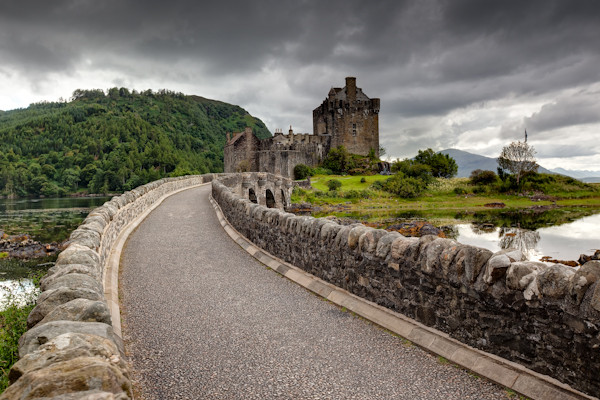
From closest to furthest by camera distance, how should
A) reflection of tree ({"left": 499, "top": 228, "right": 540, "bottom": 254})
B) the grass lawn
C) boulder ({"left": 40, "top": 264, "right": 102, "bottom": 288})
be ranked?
boulder ({"left": 40, "top": 264, "right": 102, "bottom": 288}) → reflection of tree ({"left": 499, "top": 228, "right": 540, "bottom": 254}) → the grass lawn

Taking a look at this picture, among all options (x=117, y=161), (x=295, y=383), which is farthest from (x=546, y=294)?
(x=117, y=161)

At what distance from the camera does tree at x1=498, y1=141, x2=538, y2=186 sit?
207 ft

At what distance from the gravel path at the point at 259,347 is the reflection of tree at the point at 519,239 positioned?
73.9ft

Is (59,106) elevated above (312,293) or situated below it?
above

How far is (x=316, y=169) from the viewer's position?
220ft

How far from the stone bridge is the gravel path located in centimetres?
2

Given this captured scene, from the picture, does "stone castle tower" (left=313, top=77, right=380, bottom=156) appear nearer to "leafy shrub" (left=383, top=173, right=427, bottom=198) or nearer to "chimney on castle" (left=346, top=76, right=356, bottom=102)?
"chimney on castle" (left=346, top=76, right=356, bottom=102)

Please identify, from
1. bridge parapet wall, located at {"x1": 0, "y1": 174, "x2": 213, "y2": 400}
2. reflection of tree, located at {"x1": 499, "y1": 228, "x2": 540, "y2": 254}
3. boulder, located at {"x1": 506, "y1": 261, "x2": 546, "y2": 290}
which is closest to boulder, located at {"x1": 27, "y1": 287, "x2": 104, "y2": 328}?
bridge parapet wall, located at {"x1": 0, "y1": 174, "x2": 213, "y2": 400}

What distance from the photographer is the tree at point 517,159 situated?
207 feet

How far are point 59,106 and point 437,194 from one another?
19686 centimetres

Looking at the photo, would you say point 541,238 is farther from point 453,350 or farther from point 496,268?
point 496,268

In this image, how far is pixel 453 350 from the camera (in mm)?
4711

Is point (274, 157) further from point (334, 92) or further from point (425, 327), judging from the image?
point (425, 327)

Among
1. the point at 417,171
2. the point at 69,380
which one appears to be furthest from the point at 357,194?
the point at 69,380
